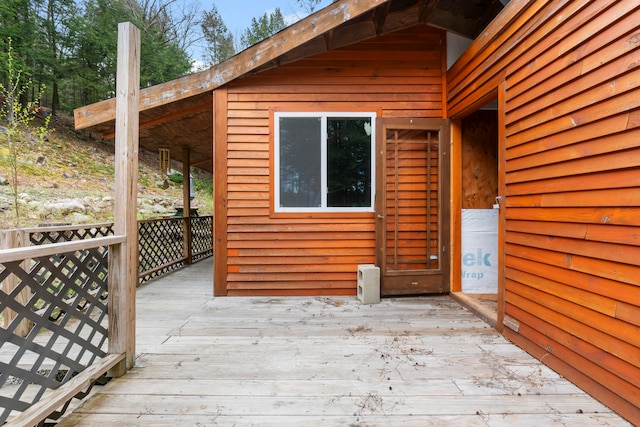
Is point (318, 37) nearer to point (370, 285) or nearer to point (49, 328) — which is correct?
point (370, 285)

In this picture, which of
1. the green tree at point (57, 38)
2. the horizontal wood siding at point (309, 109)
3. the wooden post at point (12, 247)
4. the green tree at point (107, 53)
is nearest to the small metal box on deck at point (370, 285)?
the horizontal wood siding at point (309, 109)

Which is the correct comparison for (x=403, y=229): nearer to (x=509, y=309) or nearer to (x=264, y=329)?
(x=509, y=309)

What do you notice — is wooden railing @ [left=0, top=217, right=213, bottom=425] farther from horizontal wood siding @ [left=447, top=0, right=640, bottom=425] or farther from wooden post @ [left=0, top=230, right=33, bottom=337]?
horizontal wood siding @ [left=447, top=0, right=640, bottom=425]

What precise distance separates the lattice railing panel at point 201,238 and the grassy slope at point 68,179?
116 cm

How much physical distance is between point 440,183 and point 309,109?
1731 millimetres

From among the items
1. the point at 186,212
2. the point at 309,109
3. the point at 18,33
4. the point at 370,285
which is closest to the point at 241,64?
the point at 309,109

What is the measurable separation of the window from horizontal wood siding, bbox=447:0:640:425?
1.55 meters

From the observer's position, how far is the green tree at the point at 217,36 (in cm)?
1467

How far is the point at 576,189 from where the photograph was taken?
1.92 metres

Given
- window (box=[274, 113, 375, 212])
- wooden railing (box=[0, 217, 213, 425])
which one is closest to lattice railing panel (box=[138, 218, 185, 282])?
wooden railing (box=[0, 217, 213, 425])

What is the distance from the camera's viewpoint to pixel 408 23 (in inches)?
143

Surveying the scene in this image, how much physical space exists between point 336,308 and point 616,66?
274 cm

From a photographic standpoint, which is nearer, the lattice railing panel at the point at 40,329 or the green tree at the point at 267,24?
the lattice railing panel at the point at 40,329

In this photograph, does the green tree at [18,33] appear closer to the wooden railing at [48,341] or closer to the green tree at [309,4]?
the green tree at [309,4]
